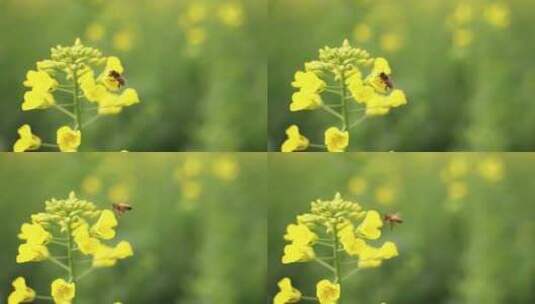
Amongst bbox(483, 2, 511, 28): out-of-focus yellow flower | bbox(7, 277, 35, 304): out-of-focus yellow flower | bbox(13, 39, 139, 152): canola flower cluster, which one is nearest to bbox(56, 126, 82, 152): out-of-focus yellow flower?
bbox(13, 39, 139, 152): canola flower cluster

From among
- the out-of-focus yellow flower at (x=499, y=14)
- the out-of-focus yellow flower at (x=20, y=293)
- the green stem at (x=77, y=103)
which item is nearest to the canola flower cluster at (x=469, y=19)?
the out-of-focus yellow flower at (x=499, y=14)

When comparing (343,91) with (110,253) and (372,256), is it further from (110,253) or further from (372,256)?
(110,253)

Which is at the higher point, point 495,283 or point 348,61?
point 348,61

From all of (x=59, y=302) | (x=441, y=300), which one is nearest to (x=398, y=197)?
(x=441, y=300)

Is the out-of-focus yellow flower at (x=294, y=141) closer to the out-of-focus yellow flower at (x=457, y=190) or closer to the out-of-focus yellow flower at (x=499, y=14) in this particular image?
the out-of-focus yellow flower at (x=457, y=190)

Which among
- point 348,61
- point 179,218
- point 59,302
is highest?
point 348,61

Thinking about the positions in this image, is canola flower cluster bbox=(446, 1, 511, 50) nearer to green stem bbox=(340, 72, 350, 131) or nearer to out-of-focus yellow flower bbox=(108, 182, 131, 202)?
green stem bbox=(340, 72, 350, 131)

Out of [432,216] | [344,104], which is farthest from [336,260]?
[344,104]

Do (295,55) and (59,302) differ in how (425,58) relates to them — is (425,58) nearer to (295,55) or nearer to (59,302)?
(295,55)
